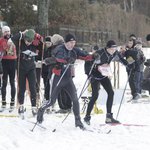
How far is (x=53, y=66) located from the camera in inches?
358

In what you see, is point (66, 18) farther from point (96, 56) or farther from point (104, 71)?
point (96, 56)

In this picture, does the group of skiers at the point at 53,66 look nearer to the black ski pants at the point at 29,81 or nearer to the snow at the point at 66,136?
the black ski pants at the point at 29,81

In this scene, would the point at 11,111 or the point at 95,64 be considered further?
the point at 11,111

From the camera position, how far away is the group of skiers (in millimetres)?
8719

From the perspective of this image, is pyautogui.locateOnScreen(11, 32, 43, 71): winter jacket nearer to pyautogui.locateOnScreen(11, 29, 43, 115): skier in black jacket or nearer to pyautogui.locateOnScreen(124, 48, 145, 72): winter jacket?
pyautogui.locateOnScreen(11, 29, 43, 115): skier in black jacket

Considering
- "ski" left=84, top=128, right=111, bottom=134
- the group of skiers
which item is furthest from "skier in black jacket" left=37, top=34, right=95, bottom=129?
"ski" left=84, top=128, right=111, bottom=134

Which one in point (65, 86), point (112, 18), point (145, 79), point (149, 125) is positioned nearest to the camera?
point (65, 86)

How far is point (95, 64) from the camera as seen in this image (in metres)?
9.17

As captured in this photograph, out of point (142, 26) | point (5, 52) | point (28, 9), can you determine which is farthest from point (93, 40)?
point (5, 52)

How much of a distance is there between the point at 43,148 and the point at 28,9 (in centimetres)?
2299

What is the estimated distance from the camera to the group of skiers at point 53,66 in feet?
28.6

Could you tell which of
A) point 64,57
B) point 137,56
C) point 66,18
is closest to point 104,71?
point 64,57

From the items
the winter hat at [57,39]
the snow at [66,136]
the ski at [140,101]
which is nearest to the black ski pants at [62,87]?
the snow at [66,136]

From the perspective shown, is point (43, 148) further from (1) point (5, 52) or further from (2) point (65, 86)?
(1) point (5, 52)
